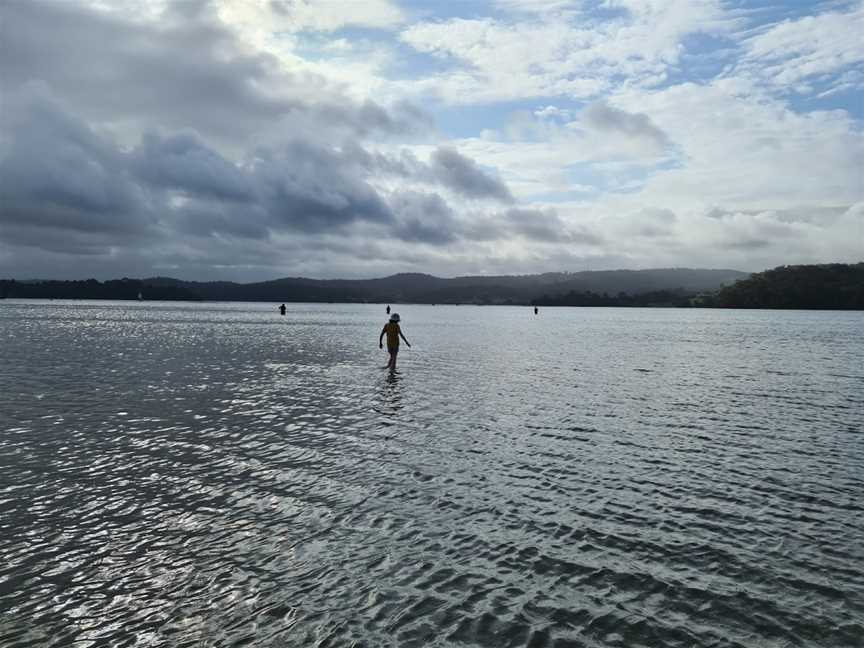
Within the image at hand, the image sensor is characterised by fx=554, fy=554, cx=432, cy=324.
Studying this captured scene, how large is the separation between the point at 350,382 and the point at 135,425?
16.0 meters

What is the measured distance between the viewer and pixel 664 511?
1399cm

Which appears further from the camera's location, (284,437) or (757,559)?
(284,437)

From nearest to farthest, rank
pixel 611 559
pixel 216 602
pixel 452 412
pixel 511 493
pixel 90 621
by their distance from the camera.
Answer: pixel 90 621
pixel 216 602
pixel 611 559
pixel 511 493
pixel 452 412

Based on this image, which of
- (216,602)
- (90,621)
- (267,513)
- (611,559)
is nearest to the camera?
(90,621)

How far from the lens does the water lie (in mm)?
8781

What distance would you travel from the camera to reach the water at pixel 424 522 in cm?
878

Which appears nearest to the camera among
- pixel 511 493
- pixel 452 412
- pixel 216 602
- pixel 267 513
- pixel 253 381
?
pixel 216 602

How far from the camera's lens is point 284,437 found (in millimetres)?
20953

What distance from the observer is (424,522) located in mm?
12883

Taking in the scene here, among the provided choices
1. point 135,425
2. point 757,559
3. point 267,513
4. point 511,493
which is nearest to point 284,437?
point 135,425

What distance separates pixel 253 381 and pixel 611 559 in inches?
1164

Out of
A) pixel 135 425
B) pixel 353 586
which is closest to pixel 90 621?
pixel 353 586

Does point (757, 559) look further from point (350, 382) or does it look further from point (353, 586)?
point (350, 382)

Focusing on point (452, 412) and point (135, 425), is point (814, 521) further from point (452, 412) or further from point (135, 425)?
point (135, 425)
